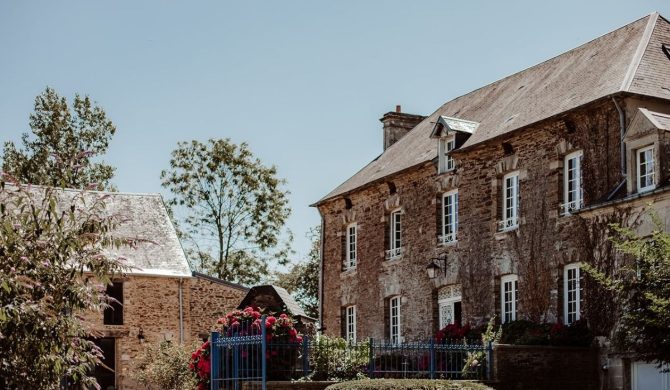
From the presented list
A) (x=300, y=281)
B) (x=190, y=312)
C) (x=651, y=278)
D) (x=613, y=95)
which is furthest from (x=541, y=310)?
(x=300, y=281)

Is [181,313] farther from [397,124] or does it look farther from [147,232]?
[397,124]

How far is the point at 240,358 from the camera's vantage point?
19.4 m

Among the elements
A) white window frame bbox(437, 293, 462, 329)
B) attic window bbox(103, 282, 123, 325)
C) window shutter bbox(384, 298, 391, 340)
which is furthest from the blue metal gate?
attic window bbox(103, 282, 123, 325)

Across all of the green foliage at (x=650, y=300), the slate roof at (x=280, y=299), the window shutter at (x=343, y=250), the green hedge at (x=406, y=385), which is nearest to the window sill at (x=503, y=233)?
the slate roof at (x=280, y=299)

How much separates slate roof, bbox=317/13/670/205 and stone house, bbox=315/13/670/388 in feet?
0.17

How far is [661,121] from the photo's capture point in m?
20.6

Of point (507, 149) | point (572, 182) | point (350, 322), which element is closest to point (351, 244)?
point (350, 322)

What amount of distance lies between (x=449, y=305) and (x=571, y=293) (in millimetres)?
4482

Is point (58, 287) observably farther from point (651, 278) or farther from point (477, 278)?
point (477, 278)

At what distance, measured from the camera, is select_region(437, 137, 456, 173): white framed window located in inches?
1075

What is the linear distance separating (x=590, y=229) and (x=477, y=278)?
166 inches

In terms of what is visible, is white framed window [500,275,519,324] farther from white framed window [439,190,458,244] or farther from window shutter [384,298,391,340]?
window shutter [384,298,391,340]

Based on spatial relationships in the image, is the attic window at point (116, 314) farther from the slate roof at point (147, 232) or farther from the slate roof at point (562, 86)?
the slate roof at point (562, 86)

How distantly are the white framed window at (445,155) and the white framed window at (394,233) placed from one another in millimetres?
2464
